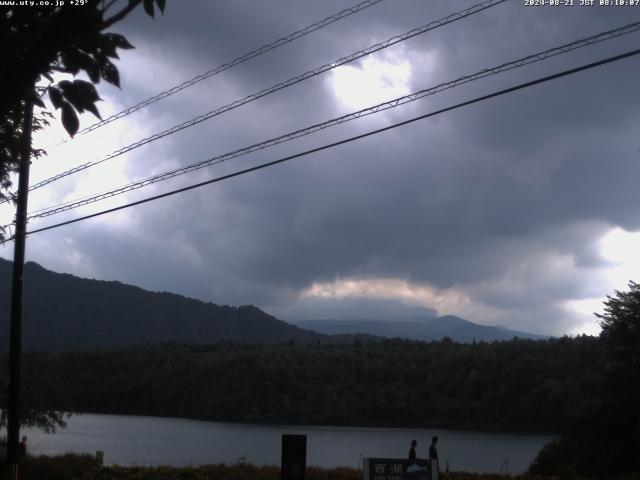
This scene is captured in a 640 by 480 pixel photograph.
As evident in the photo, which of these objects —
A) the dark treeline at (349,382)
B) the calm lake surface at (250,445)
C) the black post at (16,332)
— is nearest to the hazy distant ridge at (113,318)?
the dark treeline at (349,382)

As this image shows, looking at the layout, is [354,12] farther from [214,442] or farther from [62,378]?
[62,378]

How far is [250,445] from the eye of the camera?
197 feet

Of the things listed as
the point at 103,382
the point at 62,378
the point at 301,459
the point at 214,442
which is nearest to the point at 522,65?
the point at 301,459

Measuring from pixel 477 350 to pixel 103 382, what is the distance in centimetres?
4504

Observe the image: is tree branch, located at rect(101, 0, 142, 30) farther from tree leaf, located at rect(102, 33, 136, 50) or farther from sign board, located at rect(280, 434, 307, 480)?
sign board, located at rect(280, 434, 307, 480)

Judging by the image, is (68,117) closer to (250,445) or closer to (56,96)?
(56,96)

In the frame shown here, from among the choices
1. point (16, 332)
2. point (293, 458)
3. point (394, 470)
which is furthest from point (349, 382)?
point (293, 458)

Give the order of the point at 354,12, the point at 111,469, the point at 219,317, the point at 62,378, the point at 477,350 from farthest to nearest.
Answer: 1. the point at 219,317
2. the point at 477,350
3. the point at 62,378
4. the point at 111,469
5. the point at 354,12

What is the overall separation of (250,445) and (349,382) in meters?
35.9

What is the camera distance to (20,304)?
18.4 m

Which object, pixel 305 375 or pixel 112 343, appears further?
pixel 112 343

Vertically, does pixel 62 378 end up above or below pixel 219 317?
below

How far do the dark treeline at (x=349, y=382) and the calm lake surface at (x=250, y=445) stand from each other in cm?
287

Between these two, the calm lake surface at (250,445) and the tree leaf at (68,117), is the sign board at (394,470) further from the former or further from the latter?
the calm lake surface at (250,445)
